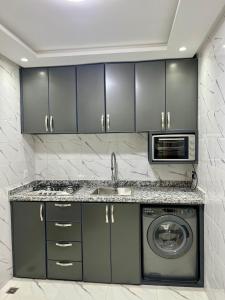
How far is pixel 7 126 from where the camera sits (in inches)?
105

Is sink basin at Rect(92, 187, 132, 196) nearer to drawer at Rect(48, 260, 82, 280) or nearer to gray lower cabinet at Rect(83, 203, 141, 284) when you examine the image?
gray lower cabinet at Rect(83, 203, 141, 284)

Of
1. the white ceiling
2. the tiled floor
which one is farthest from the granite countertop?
the white ceiling

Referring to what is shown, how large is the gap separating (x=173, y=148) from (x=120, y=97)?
835 mm

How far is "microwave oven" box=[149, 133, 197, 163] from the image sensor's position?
2689 millimetres

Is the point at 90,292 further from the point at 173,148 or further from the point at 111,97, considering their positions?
the point at 111,97

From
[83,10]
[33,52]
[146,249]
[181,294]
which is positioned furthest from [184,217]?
[33,52]

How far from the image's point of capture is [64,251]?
2670mm

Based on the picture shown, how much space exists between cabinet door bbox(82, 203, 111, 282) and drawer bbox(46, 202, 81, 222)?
87 mm

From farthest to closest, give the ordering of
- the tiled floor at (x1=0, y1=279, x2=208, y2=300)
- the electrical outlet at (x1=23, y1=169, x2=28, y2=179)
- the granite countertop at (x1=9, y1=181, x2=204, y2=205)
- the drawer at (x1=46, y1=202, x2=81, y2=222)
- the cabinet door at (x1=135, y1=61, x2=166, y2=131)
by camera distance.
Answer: the electrical outlet at (x1=23, y1=169, x2=28, y2=179)
the cabinet door at (x1=135, y1=61, x2=166, y2=131)
the drawer at (x1=46, y1=202, x2=81, y2=222)
the granite countertop at (x1=9, y1=181, x2=204, y2=205)
the tiled floor at (x1=0, y1=279, x2=208, y2=300)

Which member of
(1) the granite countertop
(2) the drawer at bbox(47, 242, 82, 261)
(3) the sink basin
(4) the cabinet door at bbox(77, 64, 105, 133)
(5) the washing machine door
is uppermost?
(4) the cabinet door at bbox(77, 64, 105, 133)

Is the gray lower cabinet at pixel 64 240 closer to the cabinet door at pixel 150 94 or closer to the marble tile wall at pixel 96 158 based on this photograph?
the marble tile wall at pixel 96 158

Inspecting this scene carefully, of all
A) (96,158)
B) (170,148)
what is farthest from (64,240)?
(170,148)

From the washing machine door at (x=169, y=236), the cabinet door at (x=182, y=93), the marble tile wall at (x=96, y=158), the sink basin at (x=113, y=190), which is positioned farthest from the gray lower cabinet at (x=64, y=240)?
the cabinet door at (x=182, y=93)

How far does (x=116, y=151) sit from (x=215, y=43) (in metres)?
1.66
